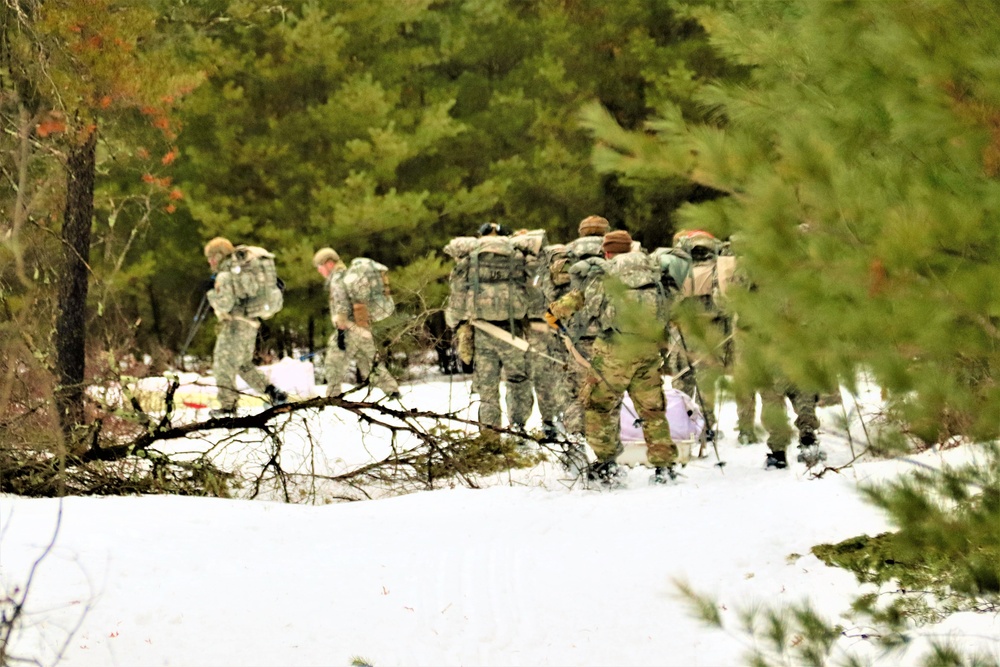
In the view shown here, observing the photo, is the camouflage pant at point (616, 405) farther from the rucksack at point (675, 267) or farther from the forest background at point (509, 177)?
the rucksack at point (675, 267)

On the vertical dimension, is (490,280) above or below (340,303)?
below

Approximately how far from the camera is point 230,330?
11656mm

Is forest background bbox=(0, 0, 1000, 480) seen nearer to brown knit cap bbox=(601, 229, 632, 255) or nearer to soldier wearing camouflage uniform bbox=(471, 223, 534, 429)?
soldier wearing camouflage uniform bbox=(471, 223, 534, 429)

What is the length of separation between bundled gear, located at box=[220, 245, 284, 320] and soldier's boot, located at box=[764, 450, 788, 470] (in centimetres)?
526

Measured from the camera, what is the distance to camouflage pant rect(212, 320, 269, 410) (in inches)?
456

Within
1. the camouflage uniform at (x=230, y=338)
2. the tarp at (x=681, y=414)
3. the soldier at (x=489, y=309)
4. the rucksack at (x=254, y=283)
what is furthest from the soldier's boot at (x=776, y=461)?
the rucksack at (x=254, y=283)

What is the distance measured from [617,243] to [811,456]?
220cm

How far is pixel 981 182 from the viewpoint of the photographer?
2754 mm

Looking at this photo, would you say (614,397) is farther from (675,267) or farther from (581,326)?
(675,267)

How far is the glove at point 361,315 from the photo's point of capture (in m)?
11.7

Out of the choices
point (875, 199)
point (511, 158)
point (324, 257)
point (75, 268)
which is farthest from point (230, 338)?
point (875, 199)

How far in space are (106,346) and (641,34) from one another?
37.3 feet

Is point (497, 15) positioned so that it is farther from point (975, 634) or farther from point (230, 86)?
point (975, 634)

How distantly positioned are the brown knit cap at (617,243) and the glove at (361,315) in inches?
163
